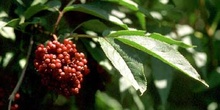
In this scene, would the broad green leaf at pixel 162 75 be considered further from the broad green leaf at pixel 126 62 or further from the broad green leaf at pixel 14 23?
the broad green leaf at pixel 14 23

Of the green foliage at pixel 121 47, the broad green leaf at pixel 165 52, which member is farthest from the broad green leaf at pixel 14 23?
the broad green leaf at pixel 165 52

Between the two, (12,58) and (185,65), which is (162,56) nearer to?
(185,65)

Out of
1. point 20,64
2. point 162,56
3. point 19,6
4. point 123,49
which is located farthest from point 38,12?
point 162,56

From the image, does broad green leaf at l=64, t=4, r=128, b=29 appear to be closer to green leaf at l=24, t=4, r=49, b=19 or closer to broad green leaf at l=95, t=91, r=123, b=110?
green leaf at l=24, t=4, r=49, b=19

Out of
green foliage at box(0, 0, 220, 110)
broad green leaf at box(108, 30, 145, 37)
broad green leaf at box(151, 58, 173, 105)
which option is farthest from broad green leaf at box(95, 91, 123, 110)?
broad green leaf at box(108, 30, 145, 37)

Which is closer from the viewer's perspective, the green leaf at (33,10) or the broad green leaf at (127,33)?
the broad green leaf at (127,33)
